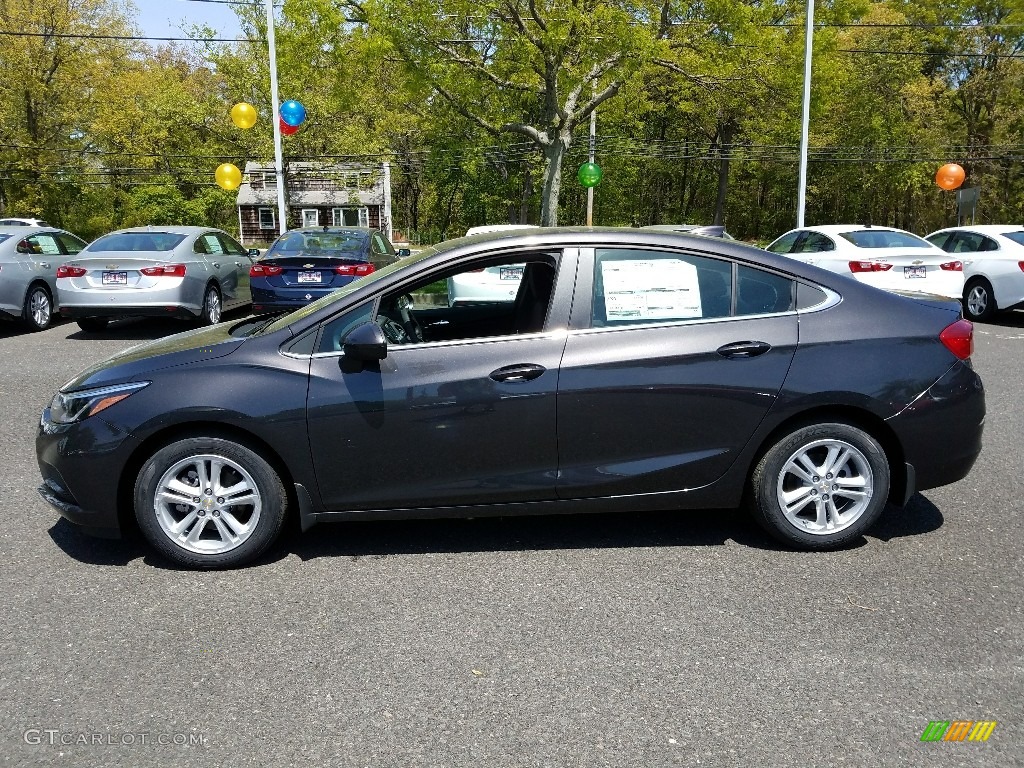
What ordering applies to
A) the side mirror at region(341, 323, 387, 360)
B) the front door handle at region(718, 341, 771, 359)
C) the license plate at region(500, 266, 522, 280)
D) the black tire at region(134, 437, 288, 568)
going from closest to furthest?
1. the side mirror at region(341, 323, 387, 360)
2. the black tire at region(134, 437, 288, 568)
3. the front door handle at region(718, 341, 771, 359)
4. the license plate at region(500, 266, 522, 280)

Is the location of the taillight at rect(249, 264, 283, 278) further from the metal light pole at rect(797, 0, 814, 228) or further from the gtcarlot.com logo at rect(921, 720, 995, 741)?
the metal light pole at rect(797, 0, 814, 228)

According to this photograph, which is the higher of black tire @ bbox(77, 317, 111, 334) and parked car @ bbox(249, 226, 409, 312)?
parked car @ bbox(249, 226, 409, 312)

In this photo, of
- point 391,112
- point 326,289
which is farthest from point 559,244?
point 391,112

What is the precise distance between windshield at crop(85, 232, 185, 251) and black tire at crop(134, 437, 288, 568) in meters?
8.84

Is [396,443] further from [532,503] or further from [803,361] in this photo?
[803,361]

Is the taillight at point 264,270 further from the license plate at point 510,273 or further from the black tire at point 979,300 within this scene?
the black tire at point 979,300

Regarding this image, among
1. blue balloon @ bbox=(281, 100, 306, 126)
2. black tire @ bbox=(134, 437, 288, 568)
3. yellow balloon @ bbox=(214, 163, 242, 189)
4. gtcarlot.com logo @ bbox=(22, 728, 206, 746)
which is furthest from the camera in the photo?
yellow balloon @ bbox=(214, 163, 242, 189)

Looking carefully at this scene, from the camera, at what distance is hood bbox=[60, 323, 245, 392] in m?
4.13

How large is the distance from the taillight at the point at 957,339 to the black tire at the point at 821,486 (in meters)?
0.63

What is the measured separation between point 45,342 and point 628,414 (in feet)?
34.5

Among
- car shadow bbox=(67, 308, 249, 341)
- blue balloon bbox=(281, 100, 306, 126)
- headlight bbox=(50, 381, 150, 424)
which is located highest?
blue balloon bbox=(281, 100, 306, 126)

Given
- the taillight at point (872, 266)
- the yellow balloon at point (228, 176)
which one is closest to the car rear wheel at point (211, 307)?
the taillight at point (872, 266)

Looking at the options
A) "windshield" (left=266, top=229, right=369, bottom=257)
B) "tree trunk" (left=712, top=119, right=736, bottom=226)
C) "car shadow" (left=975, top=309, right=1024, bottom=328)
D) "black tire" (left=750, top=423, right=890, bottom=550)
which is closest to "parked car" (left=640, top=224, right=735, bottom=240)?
"black tire" (left=750, top=423, right=890, bottom=550)

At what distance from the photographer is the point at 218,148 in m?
49.3
